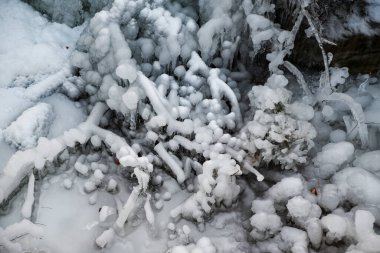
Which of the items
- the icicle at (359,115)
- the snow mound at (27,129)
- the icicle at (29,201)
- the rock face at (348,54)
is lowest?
the icicle at (29,201)

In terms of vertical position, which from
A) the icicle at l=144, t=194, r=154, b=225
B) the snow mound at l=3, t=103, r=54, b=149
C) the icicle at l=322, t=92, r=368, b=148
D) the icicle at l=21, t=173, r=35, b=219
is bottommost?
the icicle at l=144, t=194, r=154, b=225

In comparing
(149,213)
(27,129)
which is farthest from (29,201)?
(149,213)

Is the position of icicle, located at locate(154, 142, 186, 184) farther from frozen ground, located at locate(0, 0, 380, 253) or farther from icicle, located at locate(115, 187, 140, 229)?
icicle, located at locate(115, 187, 140, 229)

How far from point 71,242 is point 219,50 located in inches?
77.4

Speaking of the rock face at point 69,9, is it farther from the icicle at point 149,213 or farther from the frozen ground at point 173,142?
the icicle at point 149,213

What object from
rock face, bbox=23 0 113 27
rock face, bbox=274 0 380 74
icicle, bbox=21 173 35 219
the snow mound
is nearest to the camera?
icicle, bbox=21 173 35 219

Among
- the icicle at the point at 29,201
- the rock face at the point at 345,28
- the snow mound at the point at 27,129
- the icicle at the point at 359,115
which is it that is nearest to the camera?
the icicle at the point at 29,201

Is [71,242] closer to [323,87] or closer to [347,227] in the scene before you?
[347,227]

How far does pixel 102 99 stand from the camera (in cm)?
311

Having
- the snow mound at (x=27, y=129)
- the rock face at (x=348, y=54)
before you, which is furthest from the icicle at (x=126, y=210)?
the rock face at (x=348, y=54)

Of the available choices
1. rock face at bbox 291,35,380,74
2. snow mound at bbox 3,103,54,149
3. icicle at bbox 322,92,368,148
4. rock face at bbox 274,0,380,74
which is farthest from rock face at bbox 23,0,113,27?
icicle at bbox 322,92,368,148

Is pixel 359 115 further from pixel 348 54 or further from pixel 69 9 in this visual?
pixel 69 9

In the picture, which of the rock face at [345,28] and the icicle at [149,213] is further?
the rock face at [345,28]

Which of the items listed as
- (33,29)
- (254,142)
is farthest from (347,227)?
(33,29)
